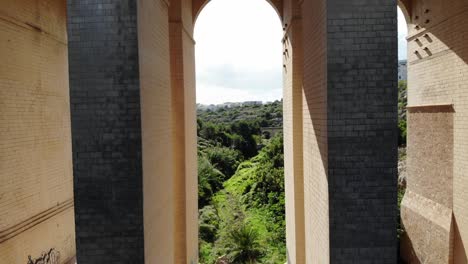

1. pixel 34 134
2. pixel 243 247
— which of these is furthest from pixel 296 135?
pixel 243 247

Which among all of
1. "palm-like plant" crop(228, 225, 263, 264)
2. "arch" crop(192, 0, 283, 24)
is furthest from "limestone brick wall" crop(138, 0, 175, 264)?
"palm-like plant" crop(228, 225, 263, 264)

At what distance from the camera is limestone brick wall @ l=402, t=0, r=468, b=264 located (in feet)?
23.1

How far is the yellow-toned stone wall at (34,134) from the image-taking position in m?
6.20

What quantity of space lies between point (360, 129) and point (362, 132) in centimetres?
4

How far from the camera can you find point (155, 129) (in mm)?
4922

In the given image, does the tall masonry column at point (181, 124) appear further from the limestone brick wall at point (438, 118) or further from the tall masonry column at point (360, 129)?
the limestone brick wall at point (438, 118)

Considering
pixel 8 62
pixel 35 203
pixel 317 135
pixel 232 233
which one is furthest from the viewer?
pixel 232 233

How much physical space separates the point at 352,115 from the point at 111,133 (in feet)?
9.26

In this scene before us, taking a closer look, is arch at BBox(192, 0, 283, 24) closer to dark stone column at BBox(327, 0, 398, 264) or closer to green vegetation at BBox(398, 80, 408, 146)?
dark stone column at BBox(327, 0, 398, 264)

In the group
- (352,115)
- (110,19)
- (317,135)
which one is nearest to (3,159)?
(110,19)

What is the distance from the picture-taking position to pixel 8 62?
249 inches

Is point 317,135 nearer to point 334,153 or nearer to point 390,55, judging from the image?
point 334,153

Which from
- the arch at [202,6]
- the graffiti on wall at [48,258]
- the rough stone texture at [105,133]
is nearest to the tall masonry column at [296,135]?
the arch at [202,6]

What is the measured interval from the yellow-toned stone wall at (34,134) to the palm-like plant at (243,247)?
5100 millimetres
